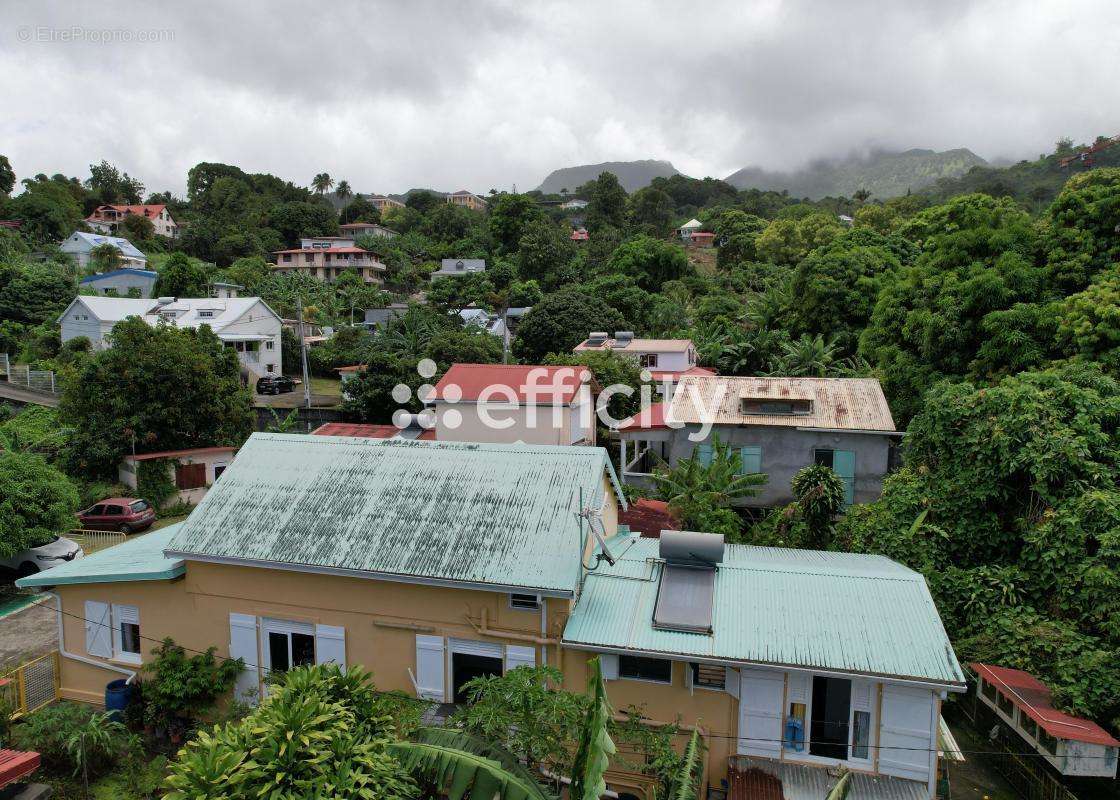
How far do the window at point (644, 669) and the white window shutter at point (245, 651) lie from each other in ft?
22.2

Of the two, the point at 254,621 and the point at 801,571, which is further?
the point at 254,621

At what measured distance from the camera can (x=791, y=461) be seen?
74.1ft

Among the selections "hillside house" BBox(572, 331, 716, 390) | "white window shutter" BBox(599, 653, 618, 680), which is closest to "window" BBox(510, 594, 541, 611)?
"white window shutter" BBox(599, 653, 618, 680)

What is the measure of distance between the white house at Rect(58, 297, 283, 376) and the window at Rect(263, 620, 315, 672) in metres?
34.7

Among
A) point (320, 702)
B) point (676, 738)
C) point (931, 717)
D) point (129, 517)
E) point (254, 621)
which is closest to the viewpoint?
point (320, 702)

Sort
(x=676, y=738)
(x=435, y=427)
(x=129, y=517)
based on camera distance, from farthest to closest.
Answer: (x=435, y=427) → (x=129, y=517) → (x=676, y=738)

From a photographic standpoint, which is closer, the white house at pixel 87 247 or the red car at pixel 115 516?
the red car at pixel 115 516

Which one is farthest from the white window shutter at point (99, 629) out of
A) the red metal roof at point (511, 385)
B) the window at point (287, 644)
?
the red metal roof at point (511, 385)

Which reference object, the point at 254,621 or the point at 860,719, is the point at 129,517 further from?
the point at 860,719

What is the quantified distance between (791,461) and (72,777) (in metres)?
19.8

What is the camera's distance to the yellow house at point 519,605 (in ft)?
33.3

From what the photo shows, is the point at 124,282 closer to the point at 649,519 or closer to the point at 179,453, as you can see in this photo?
the point at 179,453

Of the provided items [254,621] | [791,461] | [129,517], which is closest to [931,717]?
[254,621]

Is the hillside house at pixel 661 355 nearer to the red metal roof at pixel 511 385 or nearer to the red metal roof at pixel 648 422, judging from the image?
the red metal roof at pixel 511 385
